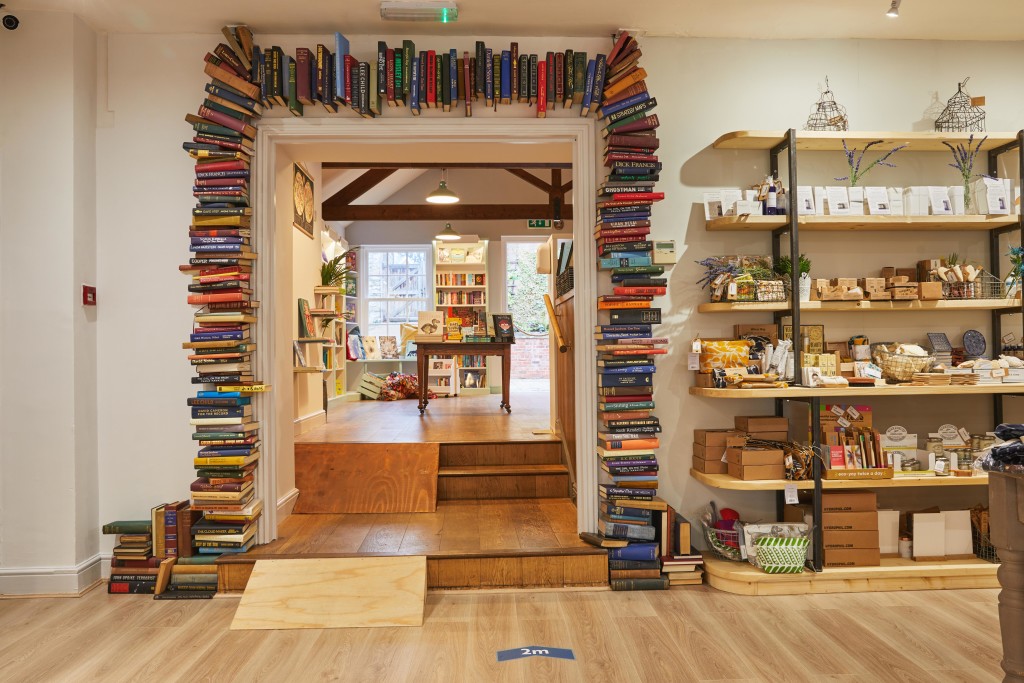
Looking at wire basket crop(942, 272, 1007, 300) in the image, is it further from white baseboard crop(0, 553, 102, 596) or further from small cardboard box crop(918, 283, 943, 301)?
white baseboard crop(0, 553, 102, 596)

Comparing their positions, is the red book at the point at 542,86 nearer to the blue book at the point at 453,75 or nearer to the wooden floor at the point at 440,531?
the blue book at the point at 453,75

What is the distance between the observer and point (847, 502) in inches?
139

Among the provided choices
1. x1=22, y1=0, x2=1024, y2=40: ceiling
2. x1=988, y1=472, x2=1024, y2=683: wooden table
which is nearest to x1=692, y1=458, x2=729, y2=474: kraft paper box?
x1=988, y1=472, x2=1024, y2=683: wooden table

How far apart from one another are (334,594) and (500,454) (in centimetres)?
199

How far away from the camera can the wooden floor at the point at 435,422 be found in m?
5.35

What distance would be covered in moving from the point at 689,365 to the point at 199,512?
2798 mm

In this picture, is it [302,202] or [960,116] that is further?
[302,202]

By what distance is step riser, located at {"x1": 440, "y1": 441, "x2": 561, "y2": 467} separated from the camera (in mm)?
4996

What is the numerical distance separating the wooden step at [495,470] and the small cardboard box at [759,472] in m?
1.52

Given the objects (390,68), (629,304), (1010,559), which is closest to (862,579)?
(1010,559)

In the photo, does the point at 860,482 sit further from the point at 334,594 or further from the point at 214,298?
the point at 214,298

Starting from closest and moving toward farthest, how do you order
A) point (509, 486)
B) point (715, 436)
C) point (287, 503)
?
1. point (715, 436)
2. point (287, 503)
3. point (509, 486)

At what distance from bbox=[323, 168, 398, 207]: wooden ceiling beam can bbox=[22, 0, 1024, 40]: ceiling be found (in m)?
6.32

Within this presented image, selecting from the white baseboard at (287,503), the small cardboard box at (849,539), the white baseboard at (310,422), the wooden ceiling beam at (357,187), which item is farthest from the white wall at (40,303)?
the wooden ceiling beam at (357,187)
